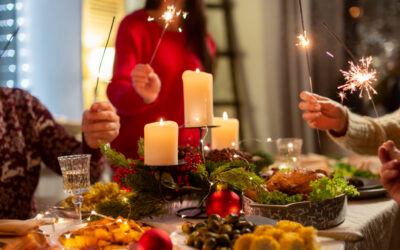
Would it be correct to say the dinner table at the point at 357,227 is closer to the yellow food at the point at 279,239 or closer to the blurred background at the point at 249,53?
the yellow food at the point at 279,239

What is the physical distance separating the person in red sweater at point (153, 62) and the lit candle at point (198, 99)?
619 millimetres

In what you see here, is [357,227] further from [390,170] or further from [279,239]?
[279,239]

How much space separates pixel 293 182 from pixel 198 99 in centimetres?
33

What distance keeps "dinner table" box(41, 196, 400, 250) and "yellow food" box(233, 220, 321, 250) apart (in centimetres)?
15

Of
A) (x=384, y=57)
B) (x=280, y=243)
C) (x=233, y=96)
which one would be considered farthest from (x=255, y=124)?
(x=280, y=243)

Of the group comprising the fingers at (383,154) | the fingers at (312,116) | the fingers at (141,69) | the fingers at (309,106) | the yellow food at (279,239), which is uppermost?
the fingers at (141,69)

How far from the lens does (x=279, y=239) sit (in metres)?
0.71

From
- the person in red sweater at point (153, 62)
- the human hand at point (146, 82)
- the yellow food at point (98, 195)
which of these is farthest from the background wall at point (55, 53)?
the yellow food at point (98, 195)

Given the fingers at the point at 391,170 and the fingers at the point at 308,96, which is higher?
the fingers at the point at 308,96

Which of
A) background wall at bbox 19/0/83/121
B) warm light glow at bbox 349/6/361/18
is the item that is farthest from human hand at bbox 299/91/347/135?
background wall at bbox 19/0/83/121

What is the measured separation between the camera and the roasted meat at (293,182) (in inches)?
41.8

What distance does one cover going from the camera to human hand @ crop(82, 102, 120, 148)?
4.63 feet

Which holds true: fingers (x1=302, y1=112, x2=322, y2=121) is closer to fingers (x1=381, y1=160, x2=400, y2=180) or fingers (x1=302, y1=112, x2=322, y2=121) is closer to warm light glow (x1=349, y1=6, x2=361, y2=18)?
fingers (x1=381, y1=160, x2=400, y2=180)

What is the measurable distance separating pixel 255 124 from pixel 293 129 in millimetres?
437
